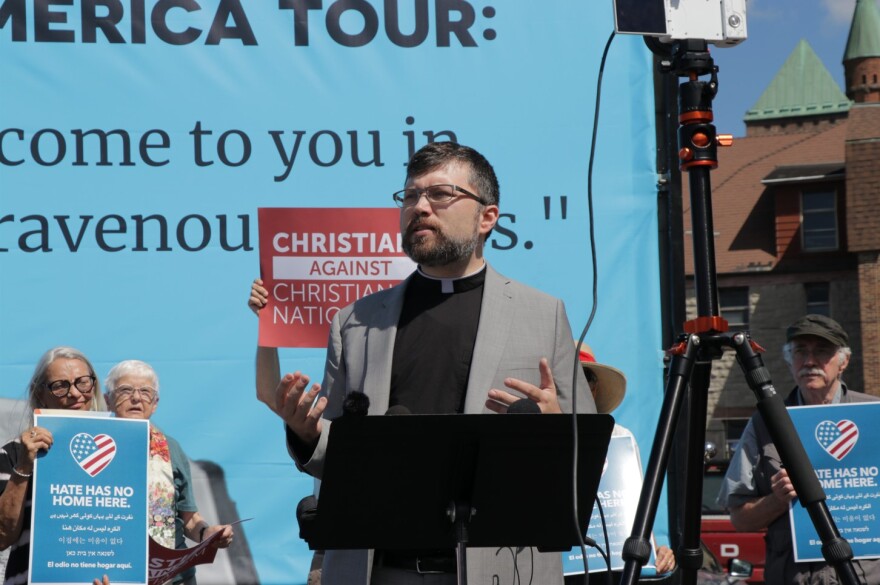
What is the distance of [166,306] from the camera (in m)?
4.86

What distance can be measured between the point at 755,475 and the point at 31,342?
2960mm

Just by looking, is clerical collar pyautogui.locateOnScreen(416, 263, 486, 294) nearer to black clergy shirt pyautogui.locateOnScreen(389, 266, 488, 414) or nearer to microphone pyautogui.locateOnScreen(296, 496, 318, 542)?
black clergy shirt pyautogui.locateOnScreen(389, 266, 488, 414)

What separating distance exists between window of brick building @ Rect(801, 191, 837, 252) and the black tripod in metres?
33.2

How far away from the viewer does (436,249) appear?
3.00 meters

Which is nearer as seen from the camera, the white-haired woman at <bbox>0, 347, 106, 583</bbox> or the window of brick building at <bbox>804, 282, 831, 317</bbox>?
the white-haired woman at <bbox>0, 347, 106, 583</bbox>

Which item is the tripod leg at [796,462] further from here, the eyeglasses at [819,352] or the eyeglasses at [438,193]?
the eyeglasses at [819,352]

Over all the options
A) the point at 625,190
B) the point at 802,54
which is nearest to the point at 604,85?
the point at 625,190

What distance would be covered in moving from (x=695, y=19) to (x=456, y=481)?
136cm

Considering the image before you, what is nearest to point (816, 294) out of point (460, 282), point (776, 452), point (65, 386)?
point (776, 452)

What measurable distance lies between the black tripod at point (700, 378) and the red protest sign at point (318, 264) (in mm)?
1809

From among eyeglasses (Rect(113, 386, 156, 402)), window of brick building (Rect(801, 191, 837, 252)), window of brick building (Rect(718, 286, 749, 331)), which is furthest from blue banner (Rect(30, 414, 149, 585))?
window of brick building (Rect(801, 191, 837, 252))

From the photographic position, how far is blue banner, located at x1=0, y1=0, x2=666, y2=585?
483 cm

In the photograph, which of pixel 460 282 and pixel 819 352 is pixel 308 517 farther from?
pixel 819 352

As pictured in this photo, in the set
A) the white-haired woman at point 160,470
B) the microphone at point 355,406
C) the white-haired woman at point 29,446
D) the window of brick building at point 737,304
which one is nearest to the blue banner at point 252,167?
the white-haired woman at point 160,470
